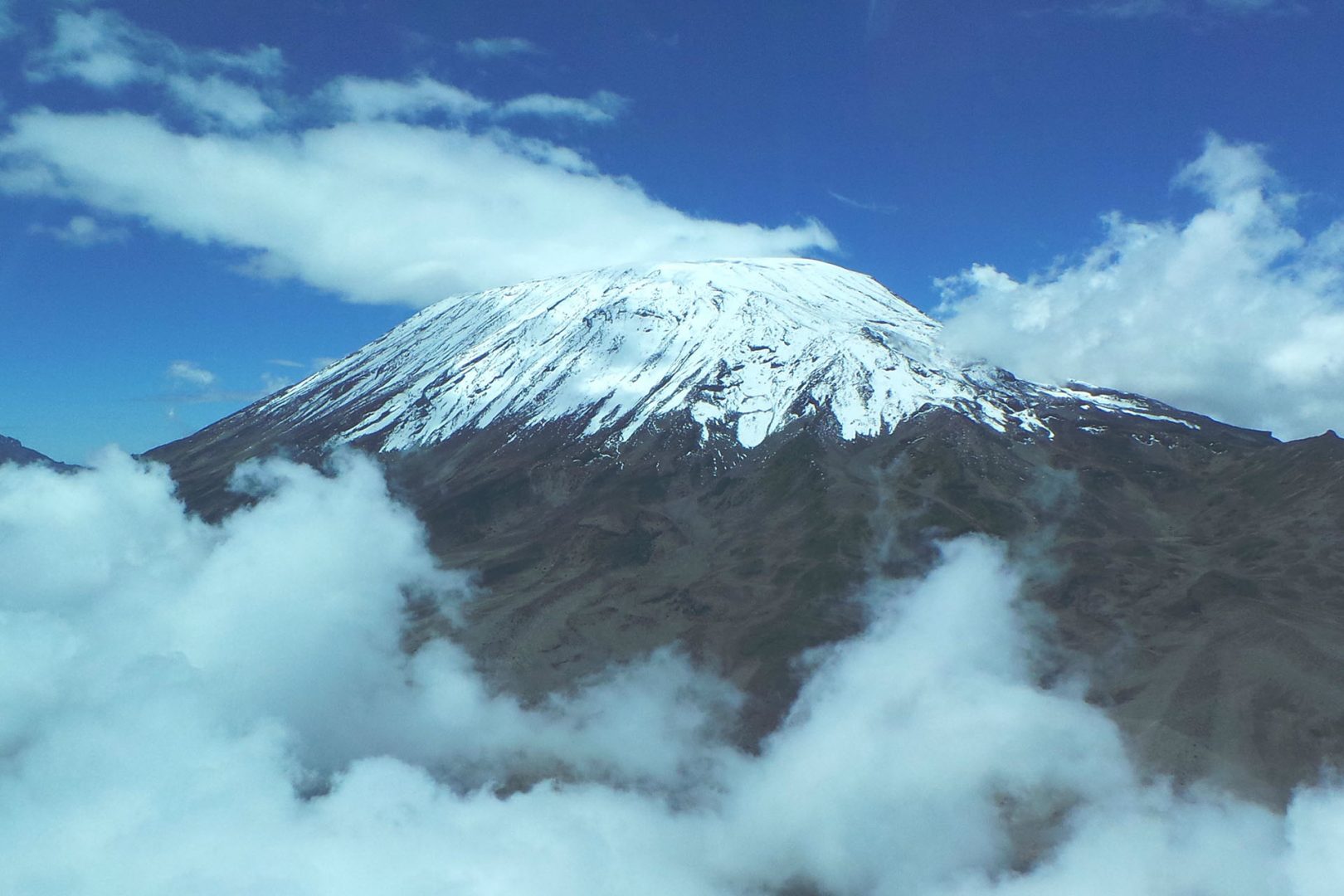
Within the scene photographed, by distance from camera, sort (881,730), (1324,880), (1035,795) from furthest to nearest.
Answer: (881,730) → (1035,795) → (1324,880)

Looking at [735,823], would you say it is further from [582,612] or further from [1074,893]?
[582,612]

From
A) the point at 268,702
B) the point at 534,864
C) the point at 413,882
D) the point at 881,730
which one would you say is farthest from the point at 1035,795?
the point at 268,702

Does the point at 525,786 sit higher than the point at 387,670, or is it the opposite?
the point at 387,670

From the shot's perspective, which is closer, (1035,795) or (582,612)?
(1035,795)

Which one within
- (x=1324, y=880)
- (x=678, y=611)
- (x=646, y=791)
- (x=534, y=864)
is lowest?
(x=1324, y=880)

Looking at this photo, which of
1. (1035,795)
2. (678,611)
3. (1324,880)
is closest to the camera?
(1324,880)

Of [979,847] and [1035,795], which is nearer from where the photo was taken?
[979,847]

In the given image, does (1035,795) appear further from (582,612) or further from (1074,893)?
(582,612)


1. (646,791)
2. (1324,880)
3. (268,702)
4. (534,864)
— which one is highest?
(268,702)

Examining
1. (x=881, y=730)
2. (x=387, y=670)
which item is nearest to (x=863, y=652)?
(x=881, y=730)
